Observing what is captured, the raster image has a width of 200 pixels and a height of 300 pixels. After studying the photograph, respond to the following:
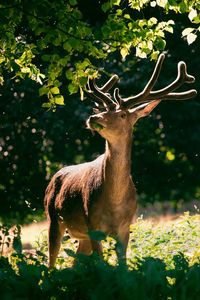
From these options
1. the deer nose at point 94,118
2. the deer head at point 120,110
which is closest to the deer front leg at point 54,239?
the deer head at point 120,110

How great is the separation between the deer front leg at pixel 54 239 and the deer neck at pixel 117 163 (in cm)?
125

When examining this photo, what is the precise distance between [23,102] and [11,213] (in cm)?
241

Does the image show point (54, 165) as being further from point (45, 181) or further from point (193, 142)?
point (193, 142)

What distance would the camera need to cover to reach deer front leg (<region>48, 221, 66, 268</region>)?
600 cm

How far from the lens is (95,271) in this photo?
8.54 feet

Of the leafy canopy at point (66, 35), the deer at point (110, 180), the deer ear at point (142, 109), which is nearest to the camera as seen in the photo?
the leafy canopy at point (66, 35)

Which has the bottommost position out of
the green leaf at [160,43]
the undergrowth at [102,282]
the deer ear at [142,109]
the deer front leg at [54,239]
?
the undergrowth at [102,282]

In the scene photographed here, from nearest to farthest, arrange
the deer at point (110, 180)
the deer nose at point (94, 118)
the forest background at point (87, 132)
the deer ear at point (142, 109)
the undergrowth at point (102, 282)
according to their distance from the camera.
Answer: the undergrowth at point (102, 282), the deer nose at point (94, 118), the deer at point (110, 180), the deer ear at point (142, 109), the forest background at point (87, 132)

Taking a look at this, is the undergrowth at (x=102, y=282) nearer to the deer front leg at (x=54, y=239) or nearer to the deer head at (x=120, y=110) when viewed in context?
the deer head at (x=120, y=110)

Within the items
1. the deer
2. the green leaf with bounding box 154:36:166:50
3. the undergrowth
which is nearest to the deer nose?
the deer

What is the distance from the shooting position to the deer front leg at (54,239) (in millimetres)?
5996

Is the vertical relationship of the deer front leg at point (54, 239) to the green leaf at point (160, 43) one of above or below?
below

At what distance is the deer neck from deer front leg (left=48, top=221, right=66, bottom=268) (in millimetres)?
1254

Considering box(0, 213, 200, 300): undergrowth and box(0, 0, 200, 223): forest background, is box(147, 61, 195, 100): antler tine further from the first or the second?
box(0, 0, 200, 223): forest background
